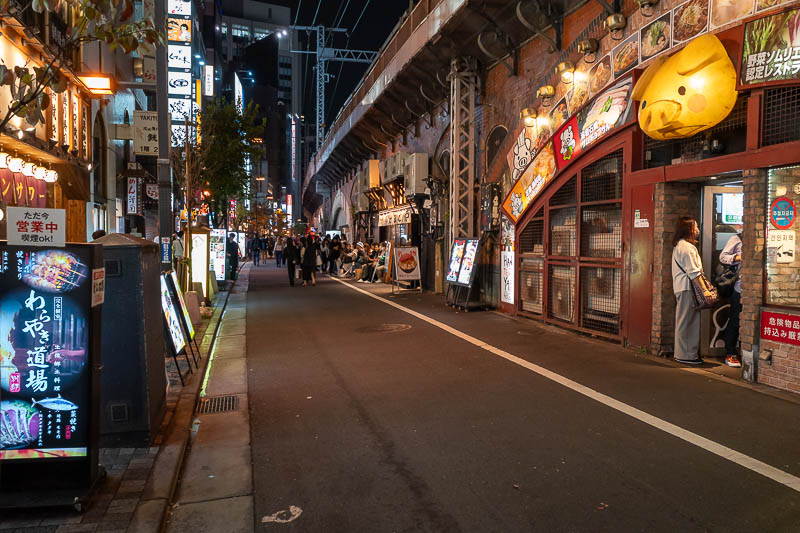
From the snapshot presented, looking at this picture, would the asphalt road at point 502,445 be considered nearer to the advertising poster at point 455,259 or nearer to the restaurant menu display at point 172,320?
the restaurant menu display at point 172,320

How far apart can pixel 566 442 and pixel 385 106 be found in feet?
67.1

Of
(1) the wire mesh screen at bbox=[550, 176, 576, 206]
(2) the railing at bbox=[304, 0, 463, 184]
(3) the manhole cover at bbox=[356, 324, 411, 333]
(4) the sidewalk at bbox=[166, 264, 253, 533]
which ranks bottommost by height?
(4) the sidewalk at bbox=[166, 264, 253, 533]

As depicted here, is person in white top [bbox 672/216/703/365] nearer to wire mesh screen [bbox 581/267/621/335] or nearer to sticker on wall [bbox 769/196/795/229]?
sticker on wall [bbox 769/196/795/229]

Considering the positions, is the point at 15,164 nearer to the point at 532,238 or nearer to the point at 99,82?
the point at 99,82

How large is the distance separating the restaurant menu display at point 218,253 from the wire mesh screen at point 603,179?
13.3 m

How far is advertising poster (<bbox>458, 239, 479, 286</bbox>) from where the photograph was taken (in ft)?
45.6

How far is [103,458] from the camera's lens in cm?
456

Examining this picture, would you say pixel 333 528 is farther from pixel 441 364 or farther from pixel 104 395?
pixel 441 364

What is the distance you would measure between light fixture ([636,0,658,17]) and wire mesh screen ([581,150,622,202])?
7.10 ft

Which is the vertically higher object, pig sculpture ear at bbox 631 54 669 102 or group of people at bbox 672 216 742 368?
pig sculpture ear at bbox 631 54 669 102

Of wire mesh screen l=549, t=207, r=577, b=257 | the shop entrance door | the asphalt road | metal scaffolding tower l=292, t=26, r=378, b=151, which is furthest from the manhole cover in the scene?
metal scaffolding tower l=292, t=26, r=378, b=151

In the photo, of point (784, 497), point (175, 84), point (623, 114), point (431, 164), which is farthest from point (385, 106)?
point (784, 497)

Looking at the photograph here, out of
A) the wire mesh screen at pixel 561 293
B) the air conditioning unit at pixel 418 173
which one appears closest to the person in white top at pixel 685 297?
the wire mesh screen at pixel 561 293

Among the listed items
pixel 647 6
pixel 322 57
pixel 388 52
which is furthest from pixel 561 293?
pixel 322 57
